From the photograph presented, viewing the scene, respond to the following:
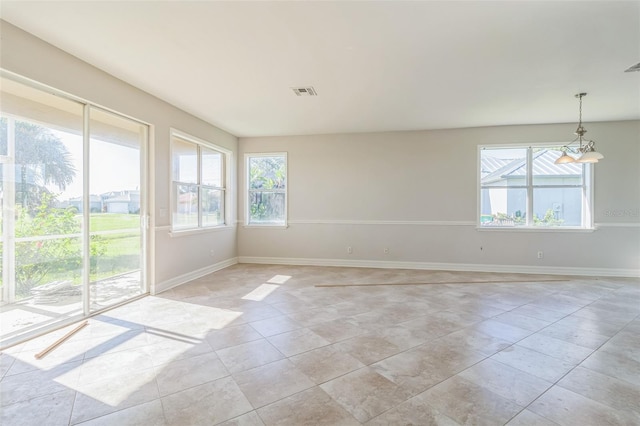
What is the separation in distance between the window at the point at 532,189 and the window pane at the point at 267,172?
4.06m

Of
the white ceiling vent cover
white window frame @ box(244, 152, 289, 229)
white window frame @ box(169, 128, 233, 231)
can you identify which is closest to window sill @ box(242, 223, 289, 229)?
white window frame @ box(244, 152, 289, 229)

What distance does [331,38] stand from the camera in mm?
2621

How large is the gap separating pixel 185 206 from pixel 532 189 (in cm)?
637

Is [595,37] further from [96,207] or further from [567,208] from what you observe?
[96,207]

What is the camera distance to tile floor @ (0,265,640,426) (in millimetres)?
1772

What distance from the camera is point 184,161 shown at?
486 centimetres

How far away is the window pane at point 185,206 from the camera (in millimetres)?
4668

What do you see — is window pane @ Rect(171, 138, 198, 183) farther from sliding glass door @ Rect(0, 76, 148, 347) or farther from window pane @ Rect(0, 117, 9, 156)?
window pane @ Rect(0, 117, 9, 156)

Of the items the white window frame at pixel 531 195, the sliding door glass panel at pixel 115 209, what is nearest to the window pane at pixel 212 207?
the sliding door glass panel at pixel 115 209

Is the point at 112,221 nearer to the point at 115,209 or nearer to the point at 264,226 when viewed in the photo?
the point at 115,209

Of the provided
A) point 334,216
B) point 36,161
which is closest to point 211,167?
point 334,216

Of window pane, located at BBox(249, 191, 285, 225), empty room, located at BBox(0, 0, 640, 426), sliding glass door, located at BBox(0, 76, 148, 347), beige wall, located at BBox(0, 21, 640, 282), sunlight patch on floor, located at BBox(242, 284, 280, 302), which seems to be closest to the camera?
empty room, located at BBox(0, 0, 640, 426)

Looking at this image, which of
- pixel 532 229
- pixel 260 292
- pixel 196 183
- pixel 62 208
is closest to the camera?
pixel 62 208

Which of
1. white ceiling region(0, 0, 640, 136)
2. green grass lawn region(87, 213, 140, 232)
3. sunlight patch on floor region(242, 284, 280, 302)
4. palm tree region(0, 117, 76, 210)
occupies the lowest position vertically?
sunlight patch on floor region(242, 284, 280, 302)
